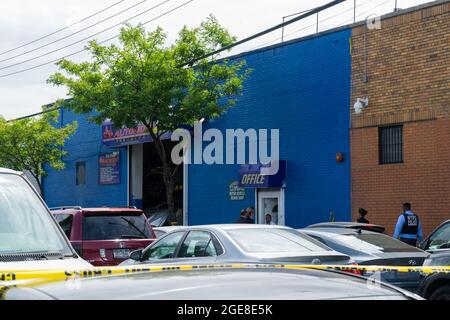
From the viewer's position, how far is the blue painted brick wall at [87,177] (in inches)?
1224

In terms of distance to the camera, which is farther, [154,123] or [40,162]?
[40,162]

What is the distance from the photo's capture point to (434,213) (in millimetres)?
17578

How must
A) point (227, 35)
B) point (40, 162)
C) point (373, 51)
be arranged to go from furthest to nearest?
point (40, 162), point (227, 35), point (373, 51)

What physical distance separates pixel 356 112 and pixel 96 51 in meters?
7.97

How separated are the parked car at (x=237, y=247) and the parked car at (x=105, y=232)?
1537 millimetres

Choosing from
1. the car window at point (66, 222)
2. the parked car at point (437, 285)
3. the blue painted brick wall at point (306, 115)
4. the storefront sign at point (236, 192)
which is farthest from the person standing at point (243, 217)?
the parked car at point (437, 285)

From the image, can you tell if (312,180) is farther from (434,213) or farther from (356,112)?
(434,213)

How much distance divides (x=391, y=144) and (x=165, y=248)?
980 cm

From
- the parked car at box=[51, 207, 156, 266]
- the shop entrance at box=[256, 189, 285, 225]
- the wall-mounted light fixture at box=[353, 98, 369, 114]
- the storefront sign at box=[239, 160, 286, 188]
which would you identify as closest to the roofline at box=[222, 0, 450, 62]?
the wall-mounted light fixture at box=[353, 98, 369, 114]

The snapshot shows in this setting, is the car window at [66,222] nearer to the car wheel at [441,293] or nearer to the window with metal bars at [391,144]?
the car wheel at [441,293]

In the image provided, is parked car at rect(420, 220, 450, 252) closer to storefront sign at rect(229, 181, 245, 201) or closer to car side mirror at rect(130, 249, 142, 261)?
car side mirror at rect(130, 249, 142, 261)

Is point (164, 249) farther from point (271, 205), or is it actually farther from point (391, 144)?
point (271, 205)
